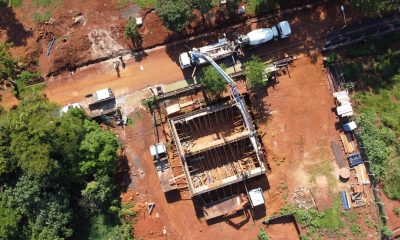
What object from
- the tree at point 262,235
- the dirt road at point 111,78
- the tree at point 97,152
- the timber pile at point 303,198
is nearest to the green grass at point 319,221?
the timber pile at point 303,198

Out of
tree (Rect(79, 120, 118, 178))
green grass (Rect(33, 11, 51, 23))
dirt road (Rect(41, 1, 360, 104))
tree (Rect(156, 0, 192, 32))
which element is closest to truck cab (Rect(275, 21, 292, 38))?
dirt road (Rect(41, 1, 360, 104))

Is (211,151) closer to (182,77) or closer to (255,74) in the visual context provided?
(182,77)

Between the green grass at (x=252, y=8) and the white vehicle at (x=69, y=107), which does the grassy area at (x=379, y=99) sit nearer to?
the green grass at (x=252, y=8)

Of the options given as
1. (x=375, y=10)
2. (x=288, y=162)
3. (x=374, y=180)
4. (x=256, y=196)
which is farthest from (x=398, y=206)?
(x=375, y=10)

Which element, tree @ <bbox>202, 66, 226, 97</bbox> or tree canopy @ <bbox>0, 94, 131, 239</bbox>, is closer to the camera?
tree canopy @ <bbox>0, 94, 131, 239</bbox>

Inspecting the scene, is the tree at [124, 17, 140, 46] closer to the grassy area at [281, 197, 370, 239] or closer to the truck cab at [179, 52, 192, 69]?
the truck cab at [179, 52, 192, 69]

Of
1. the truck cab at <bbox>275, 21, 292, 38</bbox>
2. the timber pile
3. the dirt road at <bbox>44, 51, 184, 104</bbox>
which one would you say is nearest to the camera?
the timber pile

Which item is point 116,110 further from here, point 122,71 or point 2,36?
point 2,36

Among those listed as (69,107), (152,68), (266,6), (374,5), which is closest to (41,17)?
(69,107)
